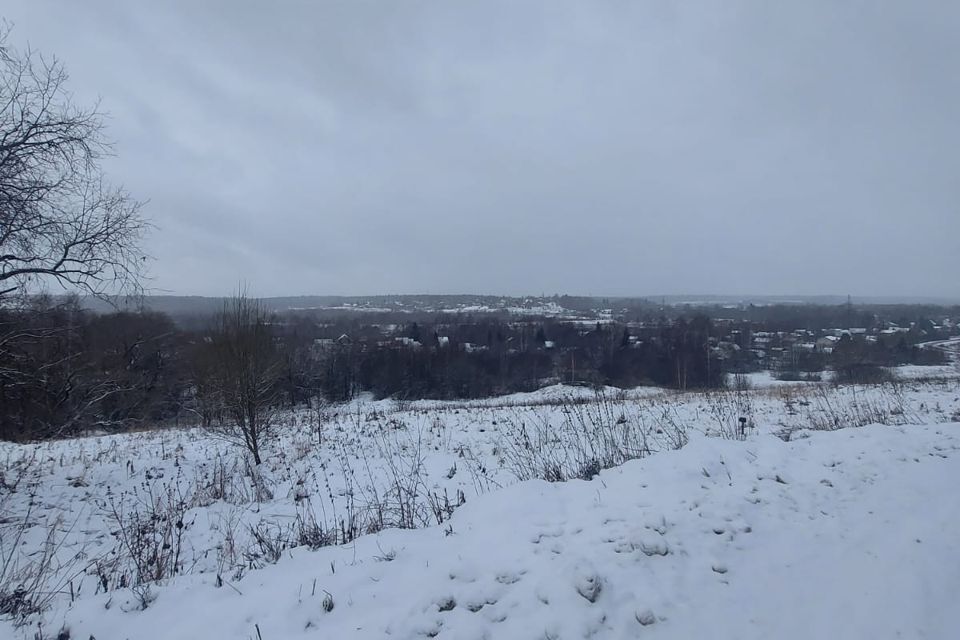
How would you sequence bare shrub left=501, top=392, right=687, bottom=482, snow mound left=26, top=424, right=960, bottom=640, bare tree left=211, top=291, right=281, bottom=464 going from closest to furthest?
snow mound left=26, top=424, right=960, bottom=640 → bare shrub left=501, top=392, right=687, bottom=482 → bare tree left=211, top=291, right=281, bottom=464

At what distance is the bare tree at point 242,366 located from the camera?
9.07 metres

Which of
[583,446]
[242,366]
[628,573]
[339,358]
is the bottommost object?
[339,358]

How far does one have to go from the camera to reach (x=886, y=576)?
2859 mm

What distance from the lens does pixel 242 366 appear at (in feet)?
30.0

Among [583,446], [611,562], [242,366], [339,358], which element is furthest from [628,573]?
[339,358]

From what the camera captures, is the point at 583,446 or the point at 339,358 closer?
the point at 583,446

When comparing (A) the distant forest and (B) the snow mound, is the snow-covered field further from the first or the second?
(A) the distant forest

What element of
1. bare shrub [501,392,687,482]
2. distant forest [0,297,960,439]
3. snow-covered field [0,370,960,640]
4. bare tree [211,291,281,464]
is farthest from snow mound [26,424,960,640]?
bare tree [211,291,281,464]

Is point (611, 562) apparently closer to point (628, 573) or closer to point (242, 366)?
point (628, 573)

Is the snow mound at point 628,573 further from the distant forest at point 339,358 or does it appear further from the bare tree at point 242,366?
the bare tree at point 242,366

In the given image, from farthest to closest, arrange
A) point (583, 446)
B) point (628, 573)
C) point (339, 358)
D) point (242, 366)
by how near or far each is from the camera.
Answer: point (339, 358) < point (242, 366) < point (583, 446) < point (628, 573)

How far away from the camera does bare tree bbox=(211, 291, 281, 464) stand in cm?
907

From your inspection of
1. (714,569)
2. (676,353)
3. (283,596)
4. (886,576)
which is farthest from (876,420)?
(676,353)

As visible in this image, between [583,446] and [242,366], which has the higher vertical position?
[242,366]
